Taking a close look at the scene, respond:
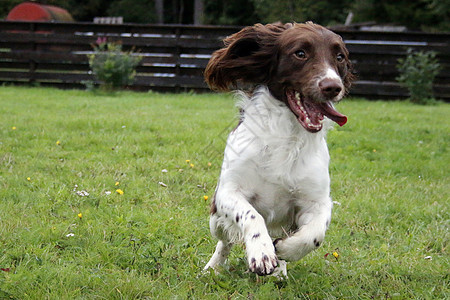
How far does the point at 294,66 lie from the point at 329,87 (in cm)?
34

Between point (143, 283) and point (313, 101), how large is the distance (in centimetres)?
118

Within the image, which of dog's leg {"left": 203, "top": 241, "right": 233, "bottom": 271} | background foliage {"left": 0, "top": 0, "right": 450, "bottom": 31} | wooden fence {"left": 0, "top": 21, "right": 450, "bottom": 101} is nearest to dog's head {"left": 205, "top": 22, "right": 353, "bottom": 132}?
dog's leg {"left": 203, "top": 241, "right": 233, "bottom": 271}

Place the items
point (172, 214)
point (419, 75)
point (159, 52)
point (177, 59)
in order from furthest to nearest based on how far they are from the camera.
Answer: point (159, 52) → point (177, 59) → point (419, 75) → point (172, 214)

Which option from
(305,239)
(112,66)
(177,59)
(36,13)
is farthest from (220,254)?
(36,13)

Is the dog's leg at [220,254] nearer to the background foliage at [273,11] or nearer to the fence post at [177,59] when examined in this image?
the fence post at [177,59]

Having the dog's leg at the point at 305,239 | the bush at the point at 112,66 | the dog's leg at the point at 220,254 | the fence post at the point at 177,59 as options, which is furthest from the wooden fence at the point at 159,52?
the dog's leg at the point at 305,239

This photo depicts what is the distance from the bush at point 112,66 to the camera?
11.3 metres

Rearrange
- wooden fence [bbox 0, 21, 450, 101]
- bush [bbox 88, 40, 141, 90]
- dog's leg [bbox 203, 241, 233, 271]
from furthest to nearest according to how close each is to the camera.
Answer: wooden fence [bbox 0, 21, 450, 101], bush [bbox 88, 40, 141, 90], dog's leg [bbox 203, 241, 233, 271]

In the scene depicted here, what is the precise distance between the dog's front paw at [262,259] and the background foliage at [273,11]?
814 inches

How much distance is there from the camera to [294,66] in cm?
280

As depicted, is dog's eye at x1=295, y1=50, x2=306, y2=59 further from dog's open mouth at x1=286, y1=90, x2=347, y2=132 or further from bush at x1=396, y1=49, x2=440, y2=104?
bush at x1=396, y1=49, x2=440, y2=104

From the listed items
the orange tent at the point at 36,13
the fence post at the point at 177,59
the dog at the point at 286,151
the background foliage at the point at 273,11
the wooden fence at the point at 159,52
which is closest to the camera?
the dog at the point at 286,151

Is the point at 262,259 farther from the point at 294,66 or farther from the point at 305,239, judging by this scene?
the point at 294,66

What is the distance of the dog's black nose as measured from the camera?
2514mm
